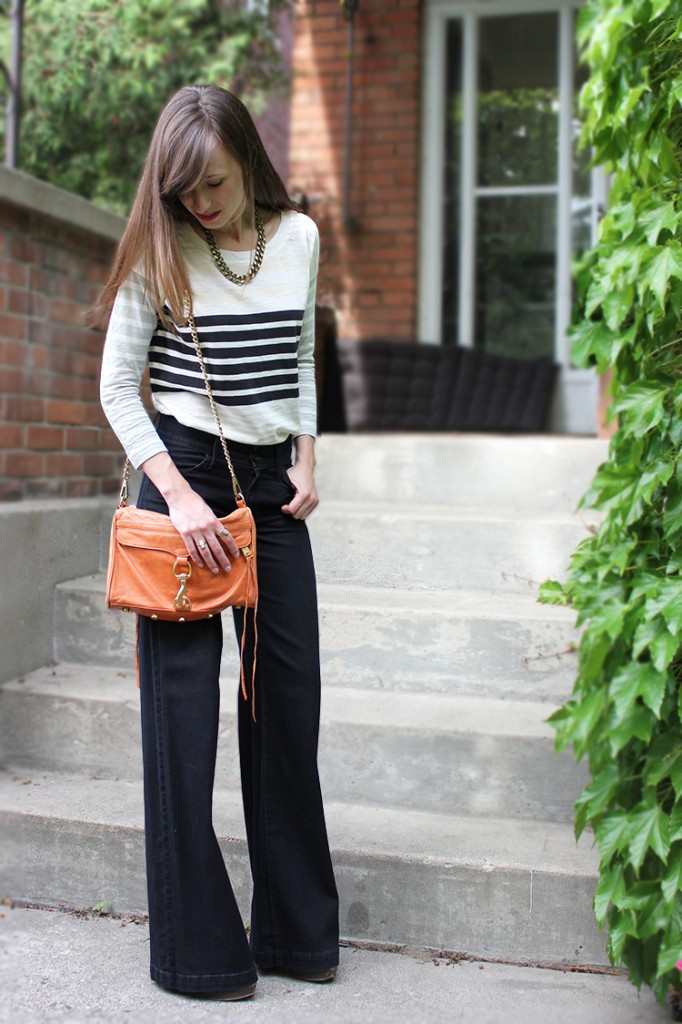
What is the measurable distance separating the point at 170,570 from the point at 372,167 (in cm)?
462

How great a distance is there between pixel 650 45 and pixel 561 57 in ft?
14.3

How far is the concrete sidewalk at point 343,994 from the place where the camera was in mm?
2090

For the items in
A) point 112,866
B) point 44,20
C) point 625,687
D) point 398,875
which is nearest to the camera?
point 625,687

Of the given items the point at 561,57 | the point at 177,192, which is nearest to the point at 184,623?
the point at 177,192

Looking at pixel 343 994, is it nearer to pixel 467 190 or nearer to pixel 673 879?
pixel 673 879

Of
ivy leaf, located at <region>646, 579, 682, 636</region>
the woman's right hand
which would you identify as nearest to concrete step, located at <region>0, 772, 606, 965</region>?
ivy leaf, located at <region>646, 579, 682, 636</region>

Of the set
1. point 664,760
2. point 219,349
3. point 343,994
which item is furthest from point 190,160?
point 343,994

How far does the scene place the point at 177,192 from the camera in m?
1.95

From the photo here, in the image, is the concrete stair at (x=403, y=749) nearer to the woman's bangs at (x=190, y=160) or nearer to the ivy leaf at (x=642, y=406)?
the ivy leaf at (x=642, y=406)

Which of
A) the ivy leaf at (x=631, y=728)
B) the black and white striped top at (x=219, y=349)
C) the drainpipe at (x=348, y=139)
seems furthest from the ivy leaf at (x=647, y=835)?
the drainpipe at (x=348, y=139)

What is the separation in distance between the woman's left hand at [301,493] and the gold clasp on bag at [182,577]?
0.79 ft

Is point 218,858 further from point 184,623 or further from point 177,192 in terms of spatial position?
point 177,192

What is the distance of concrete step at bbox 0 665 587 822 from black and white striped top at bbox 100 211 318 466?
0.96 metres

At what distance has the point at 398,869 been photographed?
7.82 ft
